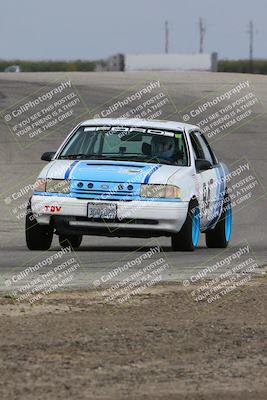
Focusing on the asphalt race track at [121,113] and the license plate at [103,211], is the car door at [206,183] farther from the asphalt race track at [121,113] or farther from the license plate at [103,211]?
the license plate at [103,211]

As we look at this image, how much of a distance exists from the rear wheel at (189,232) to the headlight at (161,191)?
300mm

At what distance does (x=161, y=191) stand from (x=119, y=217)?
59 centimetres

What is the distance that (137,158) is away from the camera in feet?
51.0

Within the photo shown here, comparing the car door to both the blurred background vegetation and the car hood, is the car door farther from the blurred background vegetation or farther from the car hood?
the blurred background vegetation

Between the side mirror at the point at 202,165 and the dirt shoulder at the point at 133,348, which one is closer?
the dirt shoulder at the point at 133,348

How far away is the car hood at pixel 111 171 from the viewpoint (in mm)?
14984

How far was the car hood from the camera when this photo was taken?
1498cm

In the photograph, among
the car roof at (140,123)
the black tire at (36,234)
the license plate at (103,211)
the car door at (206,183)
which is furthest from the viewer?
the car roof at (140,123)

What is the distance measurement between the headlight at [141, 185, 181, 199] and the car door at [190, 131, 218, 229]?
0.75 metres

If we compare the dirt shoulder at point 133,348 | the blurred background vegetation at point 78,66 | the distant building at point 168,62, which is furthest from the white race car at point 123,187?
the blurred background vegetation at point 78,66

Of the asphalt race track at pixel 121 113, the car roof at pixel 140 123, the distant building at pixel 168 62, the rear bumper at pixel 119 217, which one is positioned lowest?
the distant building at pixel 168 62

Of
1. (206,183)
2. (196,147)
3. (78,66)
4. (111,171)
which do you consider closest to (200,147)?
(196,147)

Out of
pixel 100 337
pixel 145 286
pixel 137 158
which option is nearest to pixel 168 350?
pixel 100 337

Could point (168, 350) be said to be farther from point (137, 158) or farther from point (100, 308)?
point (137, 158)
